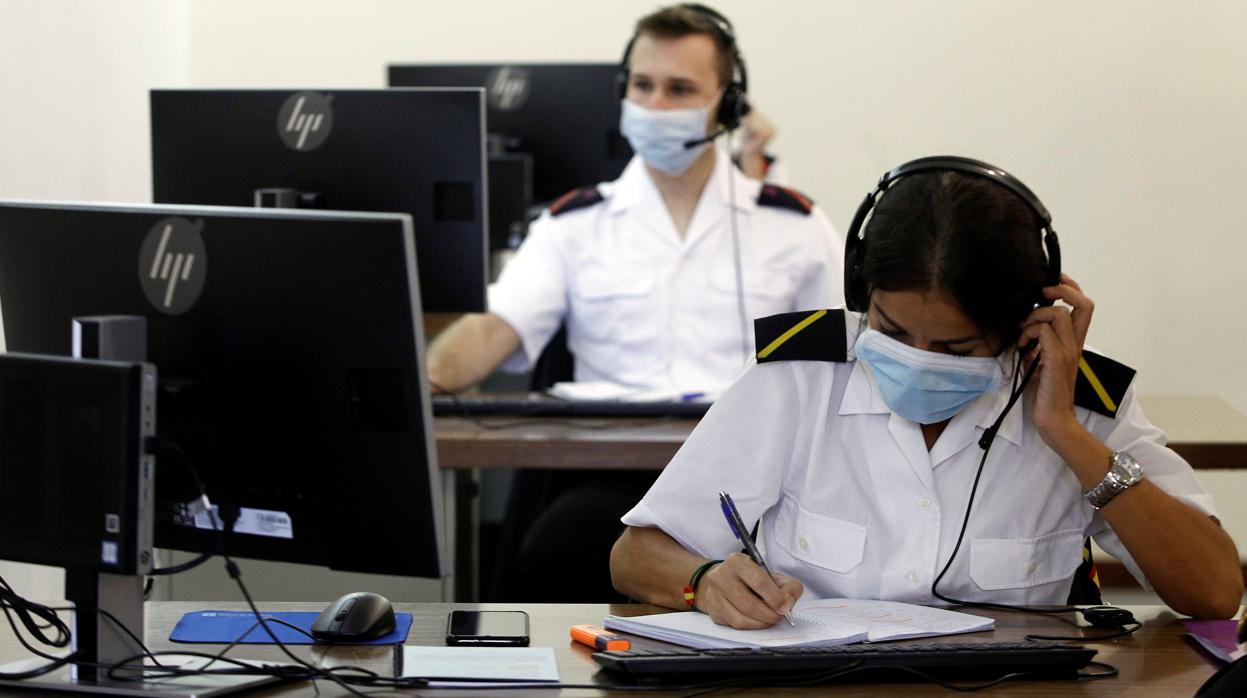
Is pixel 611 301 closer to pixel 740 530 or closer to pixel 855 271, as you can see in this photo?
pixel 855 271

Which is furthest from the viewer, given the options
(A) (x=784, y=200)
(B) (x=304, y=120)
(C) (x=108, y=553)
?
(A) (x=784, y=200)

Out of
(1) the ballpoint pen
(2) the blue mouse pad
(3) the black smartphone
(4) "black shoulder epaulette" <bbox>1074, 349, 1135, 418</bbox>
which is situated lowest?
(2) the blue mouse pad

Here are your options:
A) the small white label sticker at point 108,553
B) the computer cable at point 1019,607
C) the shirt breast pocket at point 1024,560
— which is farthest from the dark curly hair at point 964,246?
the small white label sticker at point 108,553

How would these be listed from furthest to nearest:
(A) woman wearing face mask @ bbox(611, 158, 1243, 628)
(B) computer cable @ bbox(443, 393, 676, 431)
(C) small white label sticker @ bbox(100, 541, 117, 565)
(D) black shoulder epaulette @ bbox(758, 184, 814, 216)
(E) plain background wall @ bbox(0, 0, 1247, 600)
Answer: (E) plain background wall @ bbox(0, 0, 1247, 600) → (D) black shoulder epaulette @ bbox(758, 184, 814, 216) → (B) computer cable @ bbox(443, 393, 676, 431) → (A) woman wearing face mask @ bbox(611, 158, 1243, 628) → (C) small white label sticker @ bbox(100, 541, 117, 565)

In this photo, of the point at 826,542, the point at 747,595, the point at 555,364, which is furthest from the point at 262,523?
the point at 555,364

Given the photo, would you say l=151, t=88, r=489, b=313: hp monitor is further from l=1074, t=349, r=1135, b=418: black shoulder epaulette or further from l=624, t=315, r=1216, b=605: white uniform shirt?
l=1074, t=349, r=1135, b=418: black shoulder epaulette

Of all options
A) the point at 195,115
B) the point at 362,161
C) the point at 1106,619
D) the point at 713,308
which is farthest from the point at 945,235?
the point at 713,308

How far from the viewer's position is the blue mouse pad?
1326 millimetres

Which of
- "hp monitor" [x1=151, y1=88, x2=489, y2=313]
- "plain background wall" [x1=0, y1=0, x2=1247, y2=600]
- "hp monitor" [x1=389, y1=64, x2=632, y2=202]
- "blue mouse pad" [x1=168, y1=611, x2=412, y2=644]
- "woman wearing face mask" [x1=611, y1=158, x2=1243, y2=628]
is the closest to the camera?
"blue mouse pad" [x1=168, y1=611, x2=412, y2=644]

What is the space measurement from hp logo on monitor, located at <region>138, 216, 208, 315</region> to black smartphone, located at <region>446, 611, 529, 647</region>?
39 centimetres

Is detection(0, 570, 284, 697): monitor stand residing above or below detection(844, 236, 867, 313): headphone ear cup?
below

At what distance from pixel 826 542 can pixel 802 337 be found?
0.22 metres

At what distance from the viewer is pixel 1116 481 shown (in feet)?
4.80

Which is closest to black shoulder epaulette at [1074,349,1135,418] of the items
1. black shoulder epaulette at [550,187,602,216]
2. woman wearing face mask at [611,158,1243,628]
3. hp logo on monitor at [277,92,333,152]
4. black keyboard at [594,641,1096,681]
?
woman wearing face mask at [611,158,1243,628]
